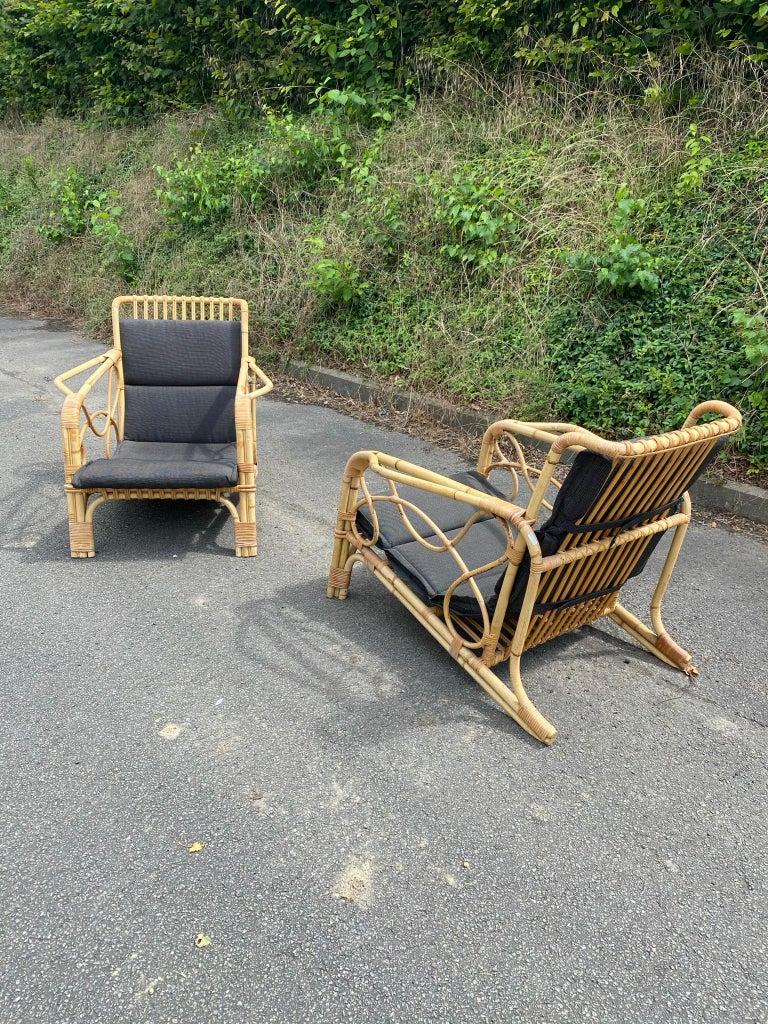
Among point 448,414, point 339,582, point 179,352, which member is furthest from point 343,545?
point 448,414

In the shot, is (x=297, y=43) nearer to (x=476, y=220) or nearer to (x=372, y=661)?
(x=476, y=220)

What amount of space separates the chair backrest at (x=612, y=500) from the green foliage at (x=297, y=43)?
183 inches

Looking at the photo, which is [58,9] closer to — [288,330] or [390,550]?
[288,330]

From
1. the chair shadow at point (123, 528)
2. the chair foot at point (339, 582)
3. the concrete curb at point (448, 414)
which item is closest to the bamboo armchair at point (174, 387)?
the chair shadow at point (123, 528)

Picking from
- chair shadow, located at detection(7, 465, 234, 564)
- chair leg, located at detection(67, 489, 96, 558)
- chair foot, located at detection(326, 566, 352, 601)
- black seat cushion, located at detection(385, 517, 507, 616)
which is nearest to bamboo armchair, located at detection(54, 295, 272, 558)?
chair shadow, located at detection(7, 465, 234, 564)

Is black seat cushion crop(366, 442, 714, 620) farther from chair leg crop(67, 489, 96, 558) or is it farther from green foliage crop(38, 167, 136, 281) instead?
green foliage crop(38, 167, 136, 281)

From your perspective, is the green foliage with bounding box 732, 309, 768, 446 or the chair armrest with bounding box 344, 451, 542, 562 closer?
the chair armrest with bounding box 344, 451, 542, 562

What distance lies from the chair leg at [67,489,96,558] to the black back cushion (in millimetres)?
877

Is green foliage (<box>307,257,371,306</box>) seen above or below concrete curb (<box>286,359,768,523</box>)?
above

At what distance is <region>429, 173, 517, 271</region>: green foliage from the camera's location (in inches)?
219

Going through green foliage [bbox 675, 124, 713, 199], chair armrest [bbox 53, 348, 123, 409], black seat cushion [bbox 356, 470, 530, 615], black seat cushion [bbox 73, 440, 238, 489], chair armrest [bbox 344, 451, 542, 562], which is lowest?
black seat cushion [bbox 73, 440, 238, 489]

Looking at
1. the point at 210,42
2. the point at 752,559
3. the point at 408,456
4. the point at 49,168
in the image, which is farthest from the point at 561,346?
the point at 49,168

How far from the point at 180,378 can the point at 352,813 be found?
9.81ft

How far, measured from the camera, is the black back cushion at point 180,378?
4168 millimetres
